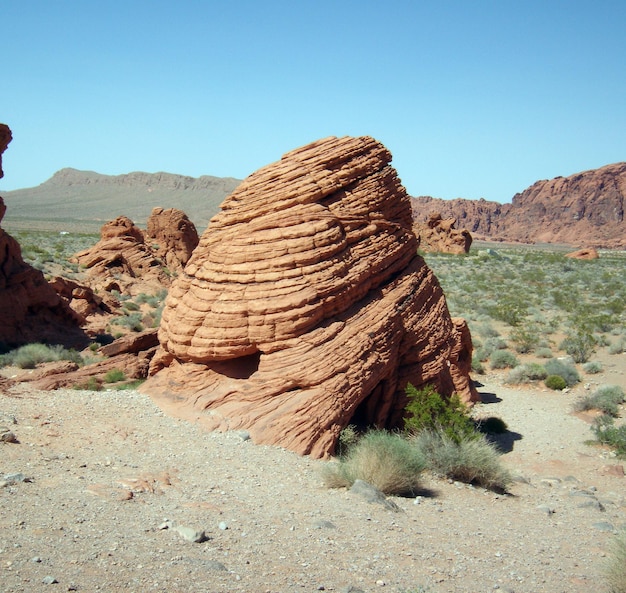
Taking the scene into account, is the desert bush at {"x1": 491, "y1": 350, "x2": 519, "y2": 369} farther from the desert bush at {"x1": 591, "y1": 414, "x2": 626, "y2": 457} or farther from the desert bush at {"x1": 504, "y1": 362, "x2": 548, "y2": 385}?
the desert bush at {"x1": 591, "y1": 414, "x2": 626, "y2": 457}

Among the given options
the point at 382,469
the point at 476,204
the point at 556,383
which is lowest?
the point at 556,383

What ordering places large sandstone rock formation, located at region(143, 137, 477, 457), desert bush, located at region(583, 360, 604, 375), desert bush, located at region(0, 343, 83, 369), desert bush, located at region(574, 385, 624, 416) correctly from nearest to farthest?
large sandstone rock formation, located at region(143, 137, 477, 457), desert bush, located at region(574, 385, 624, 416), desert bush, located at region(0, 343, 83, 369), desert bush, located at region(583, 360, 604, 375)

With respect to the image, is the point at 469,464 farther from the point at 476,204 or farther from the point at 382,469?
the point at 476,204

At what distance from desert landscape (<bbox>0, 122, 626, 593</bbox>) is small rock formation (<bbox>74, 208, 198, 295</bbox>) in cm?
1114

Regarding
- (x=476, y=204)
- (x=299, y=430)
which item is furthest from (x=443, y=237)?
(x=476, y=204)

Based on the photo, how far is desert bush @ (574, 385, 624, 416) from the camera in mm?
13891

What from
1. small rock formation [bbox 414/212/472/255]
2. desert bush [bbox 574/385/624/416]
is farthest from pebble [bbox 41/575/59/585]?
small rock formation [bbox 414/212/472/255]

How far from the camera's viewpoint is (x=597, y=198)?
133m

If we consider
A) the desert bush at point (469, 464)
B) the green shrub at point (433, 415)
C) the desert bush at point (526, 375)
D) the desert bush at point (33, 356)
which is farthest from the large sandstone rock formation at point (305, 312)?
the desert bush at point (526, 375)

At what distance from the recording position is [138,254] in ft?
104

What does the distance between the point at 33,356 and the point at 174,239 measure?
66.1ft

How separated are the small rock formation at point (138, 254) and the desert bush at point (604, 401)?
67.3 ft

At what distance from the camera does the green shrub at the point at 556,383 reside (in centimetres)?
1630

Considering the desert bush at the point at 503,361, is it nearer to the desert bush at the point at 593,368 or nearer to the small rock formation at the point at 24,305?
the desert bush at the point at 593,368
